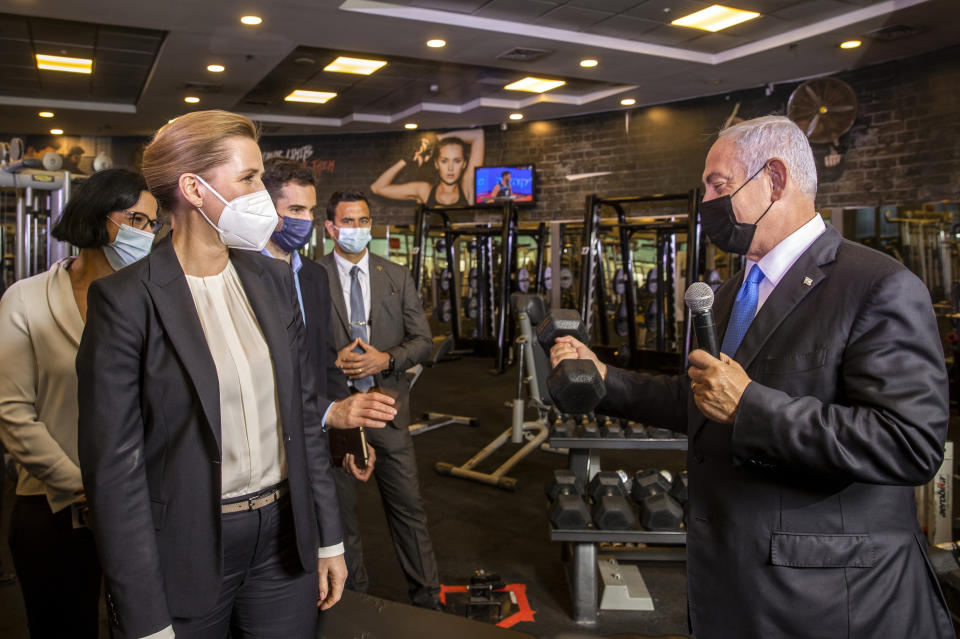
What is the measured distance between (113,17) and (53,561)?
19.8 feet

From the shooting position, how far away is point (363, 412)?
1885 millimetres

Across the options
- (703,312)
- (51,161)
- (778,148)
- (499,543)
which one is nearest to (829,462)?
(703,312)

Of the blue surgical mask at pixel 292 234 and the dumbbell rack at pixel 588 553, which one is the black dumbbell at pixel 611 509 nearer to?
the dumbbell rack at pixel 588 553

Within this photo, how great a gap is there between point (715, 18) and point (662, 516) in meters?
5.24

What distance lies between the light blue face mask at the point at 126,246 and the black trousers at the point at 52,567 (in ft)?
2.27

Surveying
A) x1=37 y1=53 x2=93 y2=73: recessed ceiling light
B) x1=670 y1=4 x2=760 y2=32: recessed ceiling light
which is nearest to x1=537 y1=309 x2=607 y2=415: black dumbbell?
x1=670 y1=4 x2=760 y2=32: recessed ceiling light

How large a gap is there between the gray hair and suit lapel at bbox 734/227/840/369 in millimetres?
152

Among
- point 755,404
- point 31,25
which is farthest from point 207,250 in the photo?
point 31,25

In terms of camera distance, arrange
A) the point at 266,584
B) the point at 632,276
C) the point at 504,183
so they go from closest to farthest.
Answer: the point at 266,584, the point at 632,276, the point at 504,183

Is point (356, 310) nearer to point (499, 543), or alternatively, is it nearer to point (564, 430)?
point (564, 430)

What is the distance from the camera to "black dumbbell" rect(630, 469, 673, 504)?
346cm

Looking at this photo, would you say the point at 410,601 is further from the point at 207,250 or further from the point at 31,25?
the point at 31,25

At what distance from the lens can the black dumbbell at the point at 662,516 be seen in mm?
3262

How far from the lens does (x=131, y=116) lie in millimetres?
10625
